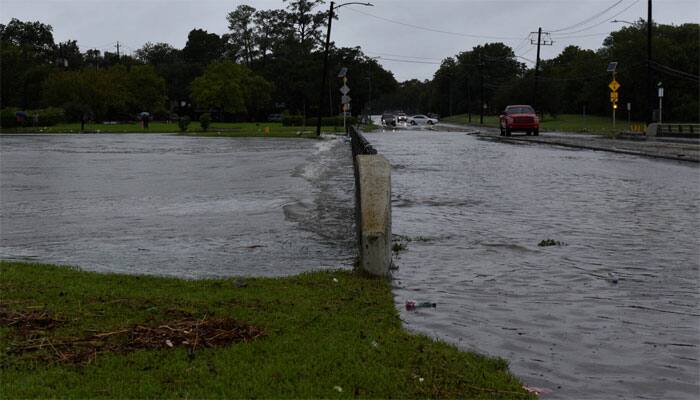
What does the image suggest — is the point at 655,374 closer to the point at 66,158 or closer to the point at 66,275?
the point at 66,275

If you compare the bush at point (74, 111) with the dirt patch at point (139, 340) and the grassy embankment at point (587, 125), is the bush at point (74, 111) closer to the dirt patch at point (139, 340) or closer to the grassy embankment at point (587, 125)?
the grassy embankment at point (587, 125)

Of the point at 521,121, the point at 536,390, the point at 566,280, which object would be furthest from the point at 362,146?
the point at 521,121

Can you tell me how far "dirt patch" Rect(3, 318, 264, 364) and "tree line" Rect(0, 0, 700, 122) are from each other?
76268 mm

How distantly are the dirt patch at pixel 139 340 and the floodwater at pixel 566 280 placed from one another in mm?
1697

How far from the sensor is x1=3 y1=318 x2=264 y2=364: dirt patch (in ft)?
16.8

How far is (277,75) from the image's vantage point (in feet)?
400

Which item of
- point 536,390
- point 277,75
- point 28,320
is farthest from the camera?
point 277,75

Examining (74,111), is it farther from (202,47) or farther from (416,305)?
(416,305)

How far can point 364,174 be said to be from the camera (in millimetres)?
9320

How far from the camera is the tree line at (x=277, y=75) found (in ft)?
290

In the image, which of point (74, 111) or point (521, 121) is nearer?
point (521, 121)

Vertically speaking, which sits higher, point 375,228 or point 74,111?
point 74,111

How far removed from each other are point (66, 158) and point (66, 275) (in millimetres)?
24188

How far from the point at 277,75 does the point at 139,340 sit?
119 metres
